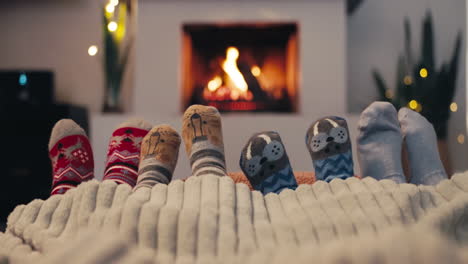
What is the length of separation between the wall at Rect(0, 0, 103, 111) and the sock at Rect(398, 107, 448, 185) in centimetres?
195

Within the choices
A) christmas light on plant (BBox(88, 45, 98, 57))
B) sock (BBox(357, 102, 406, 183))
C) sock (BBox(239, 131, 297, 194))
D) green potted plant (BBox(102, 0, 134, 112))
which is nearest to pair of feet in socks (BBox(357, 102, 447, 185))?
sock (BBox(357, 102, 406, 183))

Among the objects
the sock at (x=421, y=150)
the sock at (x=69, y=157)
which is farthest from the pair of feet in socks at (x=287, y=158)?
the sock at (x=69, y=157)

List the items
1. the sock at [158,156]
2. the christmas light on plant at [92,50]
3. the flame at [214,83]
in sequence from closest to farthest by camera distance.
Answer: the sock at [158,156] < the flame at [214,83] < the christmas light on plant at [92,50]

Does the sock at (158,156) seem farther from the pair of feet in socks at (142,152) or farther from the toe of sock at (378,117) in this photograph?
the toe of sock at (378,117)

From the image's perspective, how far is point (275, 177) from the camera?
0.78 meters

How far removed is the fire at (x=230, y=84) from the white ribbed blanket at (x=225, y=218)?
5.00ft

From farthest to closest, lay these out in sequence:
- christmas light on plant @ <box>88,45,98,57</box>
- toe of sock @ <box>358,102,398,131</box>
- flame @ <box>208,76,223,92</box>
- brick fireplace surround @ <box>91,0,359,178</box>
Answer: christmas light on plant @ <box>88,45,98,57</box> → flame @ <box>208,76,223,92</box> → brick fireplace surround @ <box>91,0,359,178</box> → toe of sock @ <box>358,102,398,131</box>

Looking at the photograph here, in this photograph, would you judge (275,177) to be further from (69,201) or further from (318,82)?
(318,82)

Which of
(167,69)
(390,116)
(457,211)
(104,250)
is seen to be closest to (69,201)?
(104,250)

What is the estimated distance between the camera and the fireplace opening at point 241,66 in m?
2.14

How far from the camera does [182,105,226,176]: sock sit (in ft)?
2.57

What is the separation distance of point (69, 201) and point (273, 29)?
5.83 feet

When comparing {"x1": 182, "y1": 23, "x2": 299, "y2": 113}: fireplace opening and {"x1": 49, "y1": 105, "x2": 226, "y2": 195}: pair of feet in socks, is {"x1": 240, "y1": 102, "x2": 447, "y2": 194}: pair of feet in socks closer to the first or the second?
{"x1": 49, "y1": 105, "x2": 226, "y2": 195}: pair of feet in socks

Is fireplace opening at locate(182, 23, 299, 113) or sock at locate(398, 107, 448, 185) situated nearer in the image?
sock at locate(398, 107, 448, 185)
